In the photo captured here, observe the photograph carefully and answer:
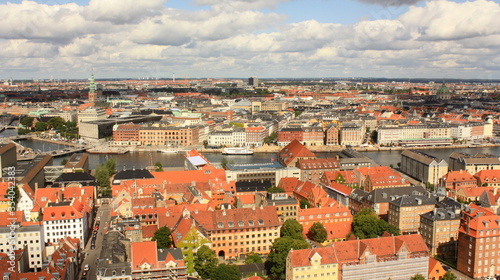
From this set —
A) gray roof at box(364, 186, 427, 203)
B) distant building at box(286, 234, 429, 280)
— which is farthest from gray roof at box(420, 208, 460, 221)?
gray roof at box(364, 186, 427, 203)

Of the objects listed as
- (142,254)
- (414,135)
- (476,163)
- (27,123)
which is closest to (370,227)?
(142,254)

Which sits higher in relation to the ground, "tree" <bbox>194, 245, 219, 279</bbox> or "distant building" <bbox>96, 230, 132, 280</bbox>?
"distant building" <bbox>96, 230, 132, 280</bbox>

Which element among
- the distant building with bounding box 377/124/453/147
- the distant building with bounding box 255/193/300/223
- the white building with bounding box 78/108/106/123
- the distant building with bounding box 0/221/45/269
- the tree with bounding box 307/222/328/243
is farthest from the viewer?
the white building with bounding box 78/108/106/123

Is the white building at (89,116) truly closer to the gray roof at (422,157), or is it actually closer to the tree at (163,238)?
the gray roof at (422,157)

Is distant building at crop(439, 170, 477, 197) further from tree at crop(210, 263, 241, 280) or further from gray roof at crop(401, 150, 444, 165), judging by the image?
tree at crop(210, 263, 241, 280)

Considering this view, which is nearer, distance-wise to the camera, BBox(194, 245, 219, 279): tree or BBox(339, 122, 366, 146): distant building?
BBox(194, 245, 219, 279): tree

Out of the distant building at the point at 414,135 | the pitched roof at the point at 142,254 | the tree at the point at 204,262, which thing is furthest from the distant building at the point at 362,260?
the distant building at the point at 414,135

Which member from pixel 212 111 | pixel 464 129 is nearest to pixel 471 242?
pixel 464 129
